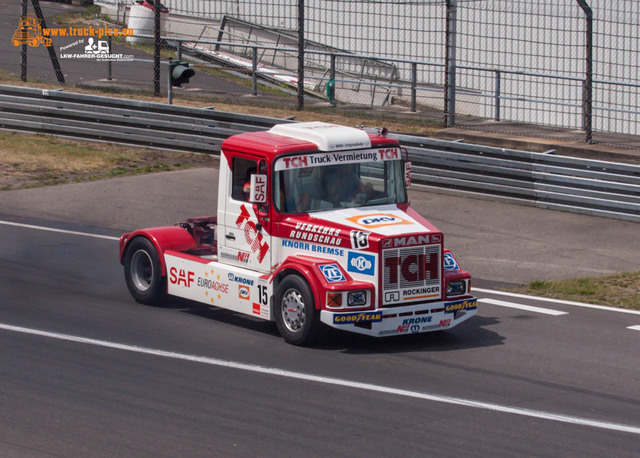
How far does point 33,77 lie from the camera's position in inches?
1040

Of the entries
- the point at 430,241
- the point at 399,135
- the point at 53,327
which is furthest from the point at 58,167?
the point at 430,241

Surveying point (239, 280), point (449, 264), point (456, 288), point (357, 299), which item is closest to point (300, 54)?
point (239, 280)

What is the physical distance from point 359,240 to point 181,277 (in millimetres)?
2467

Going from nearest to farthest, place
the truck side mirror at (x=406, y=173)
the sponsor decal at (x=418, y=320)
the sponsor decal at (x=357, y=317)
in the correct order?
the sponsor decal at (x=357, y=317)
the sponsor decal at (x=418, y=320)
the truck side mirror at (x=406, y=173)

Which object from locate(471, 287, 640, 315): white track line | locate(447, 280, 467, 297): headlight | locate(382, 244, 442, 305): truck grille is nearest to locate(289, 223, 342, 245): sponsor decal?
locate(382, 244, 442, 305): truck grille

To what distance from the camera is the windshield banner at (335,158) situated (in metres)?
10.2

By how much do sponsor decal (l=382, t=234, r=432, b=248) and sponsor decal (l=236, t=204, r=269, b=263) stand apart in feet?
4.80

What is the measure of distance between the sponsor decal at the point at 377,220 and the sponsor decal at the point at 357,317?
0.86 metres

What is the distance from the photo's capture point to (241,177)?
10609 millimetres

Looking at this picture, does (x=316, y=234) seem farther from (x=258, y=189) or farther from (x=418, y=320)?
(x=418, y=320)

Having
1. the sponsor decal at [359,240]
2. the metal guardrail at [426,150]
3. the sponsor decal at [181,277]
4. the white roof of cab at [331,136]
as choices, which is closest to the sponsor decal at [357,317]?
the sponsor decal at [359,240]

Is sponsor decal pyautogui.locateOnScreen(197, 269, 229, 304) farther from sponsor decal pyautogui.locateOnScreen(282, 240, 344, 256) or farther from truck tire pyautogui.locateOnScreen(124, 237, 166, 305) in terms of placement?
sponsor decal pyautogui.locateOnScreen(282, 240, 344, 256)

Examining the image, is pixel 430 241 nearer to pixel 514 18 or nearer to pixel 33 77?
pixel 514 18

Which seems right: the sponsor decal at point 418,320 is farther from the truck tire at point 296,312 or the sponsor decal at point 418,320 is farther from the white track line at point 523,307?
the white track line at point 523,307
